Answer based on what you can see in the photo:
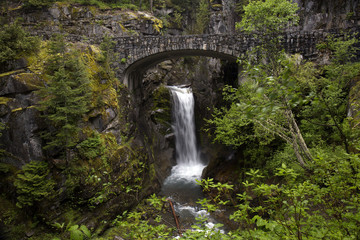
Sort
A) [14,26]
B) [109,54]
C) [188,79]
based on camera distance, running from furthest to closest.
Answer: [188,79]
[109,54]
[14,26]

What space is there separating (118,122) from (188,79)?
15.1 m

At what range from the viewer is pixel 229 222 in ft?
30.3

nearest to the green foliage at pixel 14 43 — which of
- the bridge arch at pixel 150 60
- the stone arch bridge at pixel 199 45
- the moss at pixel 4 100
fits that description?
the moss at pixel 4 100

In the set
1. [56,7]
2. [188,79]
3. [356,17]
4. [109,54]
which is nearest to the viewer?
[109,54]

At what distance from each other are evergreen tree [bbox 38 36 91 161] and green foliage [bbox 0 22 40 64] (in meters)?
1.64

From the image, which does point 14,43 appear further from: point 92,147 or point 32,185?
point 32,185

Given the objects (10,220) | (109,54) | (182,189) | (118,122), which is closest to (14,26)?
(109,54)

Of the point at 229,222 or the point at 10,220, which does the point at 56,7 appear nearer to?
the point at 10,220

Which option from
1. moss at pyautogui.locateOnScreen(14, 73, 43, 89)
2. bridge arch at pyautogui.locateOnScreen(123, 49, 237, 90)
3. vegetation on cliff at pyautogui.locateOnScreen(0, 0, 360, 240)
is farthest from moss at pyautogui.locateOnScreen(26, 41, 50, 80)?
bridge arch at pyautogui.locateOnScreen(123, 49, 237, 90)

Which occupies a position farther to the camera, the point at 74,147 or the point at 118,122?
the point at 118,122

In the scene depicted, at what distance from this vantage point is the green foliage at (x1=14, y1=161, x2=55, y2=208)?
700cm

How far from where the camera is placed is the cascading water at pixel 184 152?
13587 millimetres

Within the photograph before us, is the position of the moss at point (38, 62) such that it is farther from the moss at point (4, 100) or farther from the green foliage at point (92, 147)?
the green foliage at point (92, 147)

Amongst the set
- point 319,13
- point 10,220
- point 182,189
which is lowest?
point 182,189
